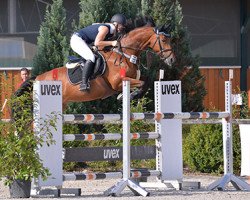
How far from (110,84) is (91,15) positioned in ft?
12.5

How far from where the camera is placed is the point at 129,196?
35.7ft

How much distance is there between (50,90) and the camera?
34.9ft

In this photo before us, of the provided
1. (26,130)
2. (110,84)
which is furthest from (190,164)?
(26,130)

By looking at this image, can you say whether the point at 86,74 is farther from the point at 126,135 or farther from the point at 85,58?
the point at 126,135

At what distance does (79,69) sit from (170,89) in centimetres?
285

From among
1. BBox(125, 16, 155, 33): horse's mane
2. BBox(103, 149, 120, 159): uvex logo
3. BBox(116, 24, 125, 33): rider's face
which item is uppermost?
BBox(125, 16, 155, 33): horse's mane

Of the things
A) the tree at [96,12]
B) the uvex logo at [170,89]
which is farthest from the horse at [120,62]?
the tree at [96,12]

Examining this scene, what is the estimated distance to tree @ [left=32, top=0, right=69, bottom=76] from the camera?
17.5 m

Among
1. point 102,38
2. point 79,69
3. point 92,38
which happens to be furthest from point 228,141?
point 92,38

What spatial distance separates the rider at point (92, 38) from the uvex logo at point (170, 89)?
2400 millimetres

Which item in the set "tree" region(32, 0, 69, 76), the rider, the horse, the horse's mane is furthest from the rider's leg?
"tree" region(32, 0, 69, 76)

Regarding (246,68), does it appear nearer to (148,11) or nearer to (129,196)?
(148,11)

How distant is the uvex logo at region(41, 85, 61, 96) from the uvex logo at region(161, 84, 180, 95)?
1.42 metres

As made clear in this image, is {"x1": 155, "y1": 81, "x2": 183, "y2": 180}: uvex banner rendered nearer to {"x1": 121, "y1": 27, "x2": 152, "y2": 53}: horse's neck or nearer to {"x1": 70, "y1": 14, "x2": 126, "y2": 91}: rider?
{"x1": 70, "y1": 14, "x2": 126, "y2": 91}: rider
